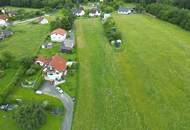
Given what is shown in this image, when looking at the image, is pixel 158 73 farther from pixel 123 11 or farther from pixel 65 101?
pixel 123 11

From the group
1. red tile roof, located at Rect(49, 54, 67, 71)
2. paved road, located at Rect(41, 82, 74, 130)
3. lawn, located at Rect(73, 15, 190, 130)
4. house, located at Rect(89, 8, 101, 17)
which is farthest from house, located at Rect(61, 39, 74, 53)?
house, located at Rect(89, 8, 101, 17)

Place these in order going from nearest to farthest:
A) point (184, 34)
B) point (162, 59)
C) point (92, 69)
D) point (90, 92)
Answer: point (90, 92) → point (92, 69) → point (162, 59) → point (184, 34)

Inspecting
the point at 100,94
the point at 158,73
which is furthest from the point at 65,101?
the point at 158,73

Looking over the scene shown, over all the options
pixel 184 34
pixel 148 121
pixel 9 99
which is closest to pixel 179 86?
pixel 148 121

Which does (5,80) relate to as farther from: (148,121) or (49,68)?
(148,121)

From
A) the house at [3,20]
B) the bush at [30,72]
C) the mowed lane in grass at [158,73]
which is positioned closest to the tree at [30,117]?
the mowed lane in grass at [158,73]
